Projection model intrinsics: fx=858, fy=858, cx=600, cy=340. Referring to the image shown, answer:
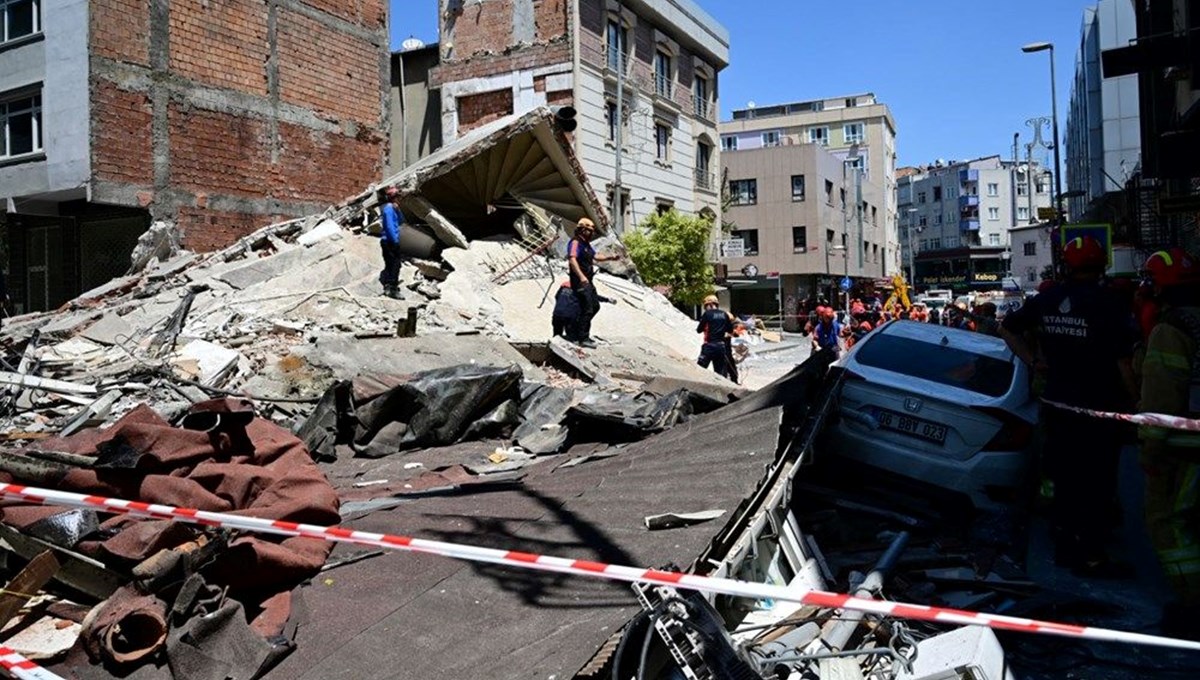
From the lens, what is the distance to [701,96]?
36.6 meters

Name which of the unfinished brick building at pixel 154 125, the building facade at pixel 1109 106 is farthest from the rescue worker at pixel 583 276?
the building facade at pixel 1109 106

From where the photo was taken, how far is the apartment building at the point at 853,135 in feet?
217

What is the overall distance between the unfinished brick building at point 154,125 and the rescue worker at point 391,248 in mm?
10008

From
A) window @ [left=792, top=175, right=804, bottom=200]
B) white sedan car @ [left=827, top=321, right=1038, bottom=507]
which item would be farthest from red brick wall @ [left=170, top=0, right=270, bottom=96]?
window @ [left=792, top=175, right=804, bottom=200]

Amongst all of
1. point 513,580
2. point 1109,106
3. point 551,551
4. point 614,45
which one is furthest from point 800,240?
point 513,580

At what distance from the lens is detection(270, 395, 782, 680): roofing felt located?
8.84 ft

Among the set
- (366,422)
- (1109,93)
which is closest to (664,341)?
(366,422)

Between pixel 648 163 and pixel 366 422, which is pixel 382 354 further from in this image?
pixel 648 163

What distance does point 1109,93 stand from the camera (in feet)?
132

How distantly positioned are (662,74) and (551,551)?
31672 mm

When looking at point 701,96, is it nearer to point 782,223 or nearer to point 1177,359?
point 782,223

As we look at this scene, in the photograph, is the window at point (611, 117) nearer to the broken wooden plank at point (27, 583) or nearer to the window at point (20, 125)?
the window at point (20, 125)

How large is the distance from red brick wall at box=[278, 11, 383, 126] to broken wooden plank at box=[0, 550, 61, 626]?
821 inches

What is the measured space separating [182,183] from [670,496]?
18.9 metres
